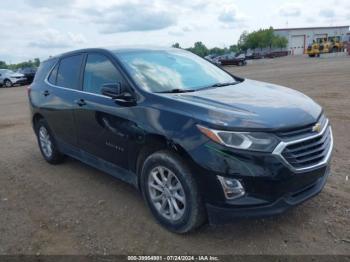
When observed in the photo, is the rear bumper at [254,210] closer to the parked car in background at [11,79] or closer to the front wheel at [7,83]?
the parked car in background at [11,79]

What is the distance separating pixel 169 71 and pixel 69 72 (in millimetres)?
1665

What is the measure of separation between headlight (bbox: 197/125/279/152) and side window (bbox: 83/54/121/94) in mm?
1601

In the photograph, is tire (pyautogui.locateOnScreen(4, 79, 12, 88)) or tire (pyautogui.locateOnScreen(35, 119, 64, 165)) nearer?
tire (pyautogui.locateOnScreen(35, 119, 64, 165))

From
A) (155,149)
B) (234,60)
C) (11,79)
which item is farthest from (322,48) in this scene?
(155,149)

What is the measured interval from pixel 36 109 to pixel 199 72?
2941 mm

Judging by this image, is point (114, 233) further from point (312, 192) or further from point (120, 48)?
point (120, 48)

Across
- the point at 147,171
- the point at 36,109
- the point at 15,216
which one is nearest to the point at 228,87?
the point at 147,171

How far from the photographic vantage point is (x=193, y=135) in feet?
10.2

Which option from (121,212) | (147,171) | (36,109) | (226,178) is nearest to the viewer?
(226,178)

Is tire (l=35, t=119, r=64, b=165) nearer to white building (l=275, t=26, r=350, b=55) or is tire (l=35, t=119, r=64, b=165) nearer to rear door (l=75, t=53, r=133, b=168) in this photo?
rear door (l=75, t=53, r=133, b=168)

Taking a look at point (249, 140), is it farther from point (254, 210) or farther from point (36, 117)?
point (36, 117)

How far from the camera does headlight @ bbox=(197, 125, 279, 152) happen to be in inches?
116

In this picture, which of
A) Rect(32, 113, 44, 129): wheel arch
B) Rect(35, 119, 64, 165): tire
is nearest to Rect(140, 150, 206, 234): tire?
Rect(35, 119, 64, 165): tire

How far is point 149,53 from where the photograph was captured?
177 inches
